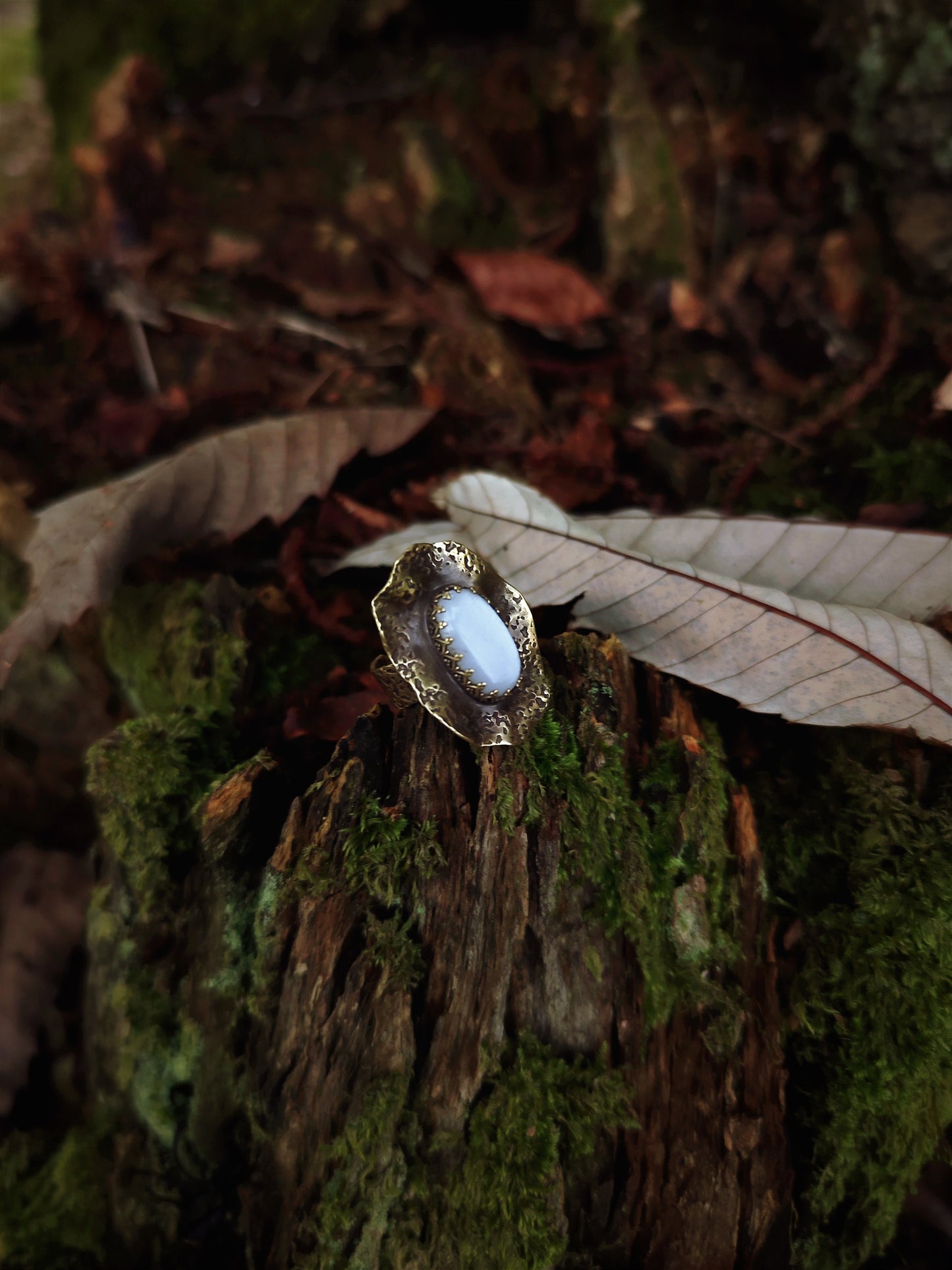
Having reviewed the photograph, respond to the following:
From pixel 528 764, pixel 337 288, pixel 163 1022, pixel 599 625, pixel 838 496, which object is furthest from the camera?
pixel 337 288

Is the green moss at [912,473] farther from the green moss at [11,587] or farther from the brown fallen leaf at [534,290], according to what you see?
the green moss at [11,587]

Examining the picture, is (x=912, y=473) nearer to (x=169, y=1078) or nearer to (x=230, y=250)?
(x=169, y=1078)

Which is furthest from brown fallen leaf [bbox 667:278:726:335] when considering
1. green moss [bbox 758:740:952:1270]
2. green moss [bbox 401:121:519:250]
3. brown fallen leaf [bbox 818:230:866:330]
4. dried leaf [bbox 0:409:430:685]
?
green moss [bbox 758:740:952:1270]

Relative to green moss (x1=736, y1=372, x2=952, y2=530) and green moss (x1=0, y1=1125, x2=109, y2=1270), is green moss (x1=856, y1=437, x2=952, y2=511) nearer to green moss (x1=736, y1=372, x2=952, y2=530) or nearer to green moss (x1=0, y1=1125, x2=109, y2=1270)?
green moss (x1=736, y1=372, x2=952, y2=530)

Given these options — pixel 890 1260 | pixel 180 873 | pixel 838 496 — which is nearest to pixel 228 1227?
pixel 180 873

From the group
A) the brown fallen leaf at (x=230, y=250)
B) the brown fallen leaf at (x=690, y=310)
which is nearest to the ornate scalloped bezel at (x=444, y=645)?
the brown fallen leaf at (x=690, y=310)

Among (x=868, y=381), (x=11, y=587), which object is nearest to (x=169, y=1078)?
(x=11, y=587)

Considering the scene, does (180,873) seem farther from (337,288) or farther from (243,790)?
(337,288)
